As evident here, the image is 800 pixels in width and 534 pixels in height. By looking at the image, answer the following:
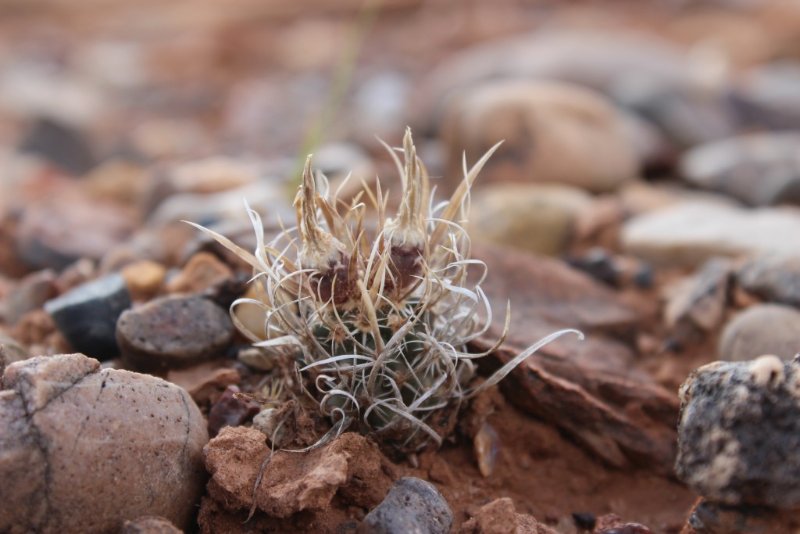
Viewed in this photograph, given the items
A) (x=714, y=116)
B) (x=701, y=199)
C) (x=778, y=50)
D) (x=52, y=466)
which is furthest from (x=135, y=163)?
(x=778, y=50)

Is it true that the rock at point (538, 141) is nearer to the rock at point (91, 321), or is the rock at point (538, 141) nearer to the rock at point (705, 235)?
the rock at point (705, 235)

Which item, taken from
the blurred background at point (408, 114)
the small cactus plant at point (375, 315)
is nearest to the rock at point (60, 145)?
the blurred background at point (408, 114)

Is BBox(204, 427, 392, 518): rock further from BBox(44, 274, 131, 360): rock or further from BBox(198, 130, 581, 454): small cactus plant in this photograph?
BBox(44, 274, 131, 360): rock

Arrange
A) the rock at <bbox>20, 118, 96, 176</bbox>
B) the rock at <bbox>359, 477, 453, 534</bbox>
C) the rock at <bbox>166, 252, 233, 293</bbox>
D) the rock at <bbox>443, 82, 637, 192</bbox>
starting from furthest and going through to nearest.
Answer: the rock at <bbox>20, 118, 96, 176</bbox>, the rock at <bbox>443, 82, 637, 192</bbox>, the rock at <bbox>166, 252, 233, 293</bbox>, the rock at <bbox>359, 477, 453, 534</bbox>

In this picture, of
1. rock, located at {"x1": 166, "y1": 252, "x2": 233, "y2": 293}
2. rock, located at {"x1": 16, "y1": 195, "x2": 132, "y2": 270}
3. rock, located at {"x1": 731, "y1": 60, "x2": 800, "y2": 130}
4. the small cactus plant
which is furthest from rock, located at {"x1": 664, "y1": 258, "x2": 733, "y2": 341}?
rock, located at {"x1": 731, "y1": 60, "x2": 800, "y2": 130}

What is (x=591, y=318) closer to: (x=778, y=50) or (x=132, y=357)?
(x=132, y=357)

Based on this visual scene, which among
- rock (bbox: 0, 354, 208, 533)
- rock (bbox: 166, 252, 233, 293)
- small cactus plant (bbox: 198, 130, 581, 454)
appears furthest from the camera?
rock (bbox: 166, 252, 233, 293)

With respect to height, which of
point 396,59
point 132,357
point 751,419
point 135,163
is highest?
point 751,419
